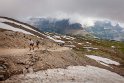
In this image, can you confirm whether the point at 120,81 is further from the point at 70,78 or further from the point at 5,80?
the point at 5,80

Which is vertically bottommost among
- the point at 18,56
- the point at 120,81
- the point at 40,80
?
the point at 120,81

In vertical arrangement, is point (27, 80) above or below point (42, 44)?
below

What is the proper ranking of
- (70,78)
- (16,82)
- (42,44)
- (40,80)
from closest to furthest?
(16,82)
(40,80)
(70,78)
(42,44)

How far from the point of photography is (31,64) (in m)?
46.0

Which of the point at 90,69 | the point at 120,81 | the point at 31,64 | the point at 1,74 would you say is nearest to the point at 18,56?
the point at 31,64

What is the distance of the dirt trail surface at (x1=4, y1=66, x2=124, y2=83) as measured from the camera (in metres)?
40.7

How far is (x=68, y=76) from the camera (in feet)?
153

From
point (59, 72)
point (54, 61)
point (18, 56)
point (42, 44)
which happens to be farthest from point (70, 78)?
Answer: point (42, 44)

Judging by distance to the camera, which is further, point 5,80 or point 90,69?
point 90,69

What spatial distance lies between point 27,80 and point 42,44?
2649 cm

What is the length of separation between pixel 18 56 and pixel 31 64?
9.79 ft

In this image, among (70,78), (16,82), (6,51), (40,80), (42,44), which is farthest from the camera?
(42,44)

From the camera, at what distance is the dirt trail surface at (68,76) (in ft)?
134

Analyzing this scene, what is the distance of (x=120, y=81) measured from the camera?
54.2 m
